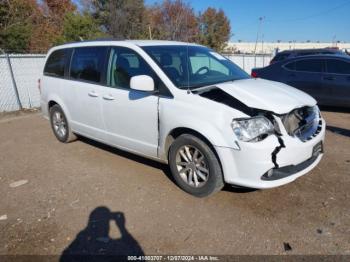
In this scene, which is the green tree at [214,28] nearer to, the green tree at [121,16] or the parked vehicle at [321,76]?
the green tree at [121,16]

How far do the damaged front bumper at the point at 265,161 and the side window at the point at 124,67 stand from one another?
1.56 metres

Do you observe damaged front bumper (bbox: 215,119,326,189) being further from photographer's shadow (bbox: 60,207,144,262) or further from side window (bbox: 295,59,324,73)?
side window (bbox: 295,59,324,73)

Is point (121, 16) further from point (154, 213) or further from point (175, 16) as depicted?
point (154, 213)

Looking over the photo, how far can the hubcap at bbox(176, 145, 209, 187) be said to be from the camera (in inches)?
143

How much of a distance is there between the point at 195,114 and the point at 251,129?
650mm

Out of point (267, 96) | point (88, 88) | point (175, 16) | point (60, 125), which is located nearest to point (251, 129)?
point (267, 96)

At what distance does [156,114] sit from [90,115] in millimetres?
1554

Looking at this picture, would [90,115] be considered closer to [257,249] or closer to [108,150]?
[108,150]

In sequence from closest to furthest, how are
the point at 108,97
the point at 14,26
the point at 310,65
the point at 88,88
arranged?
1. the point at 108,97
2. the point at 88,88
3. the point at 310,65
4. the point at 14,26

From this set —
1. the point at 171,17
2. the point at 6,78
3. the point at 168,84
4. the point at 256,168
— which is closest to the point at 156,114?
the point at 168,84

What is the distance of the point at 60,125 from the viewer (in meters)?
6.12

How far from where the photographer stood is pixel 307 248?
287 cm

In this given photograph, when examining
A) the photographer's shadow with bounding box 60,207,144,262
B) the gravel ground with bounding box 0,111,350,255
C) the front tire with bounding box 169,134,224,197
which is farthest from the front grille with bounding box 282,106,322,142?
the photographer's shadow with bounding box 60,207,144,262

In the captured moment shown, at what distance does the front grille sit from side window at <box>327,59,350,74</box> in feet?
16.0
